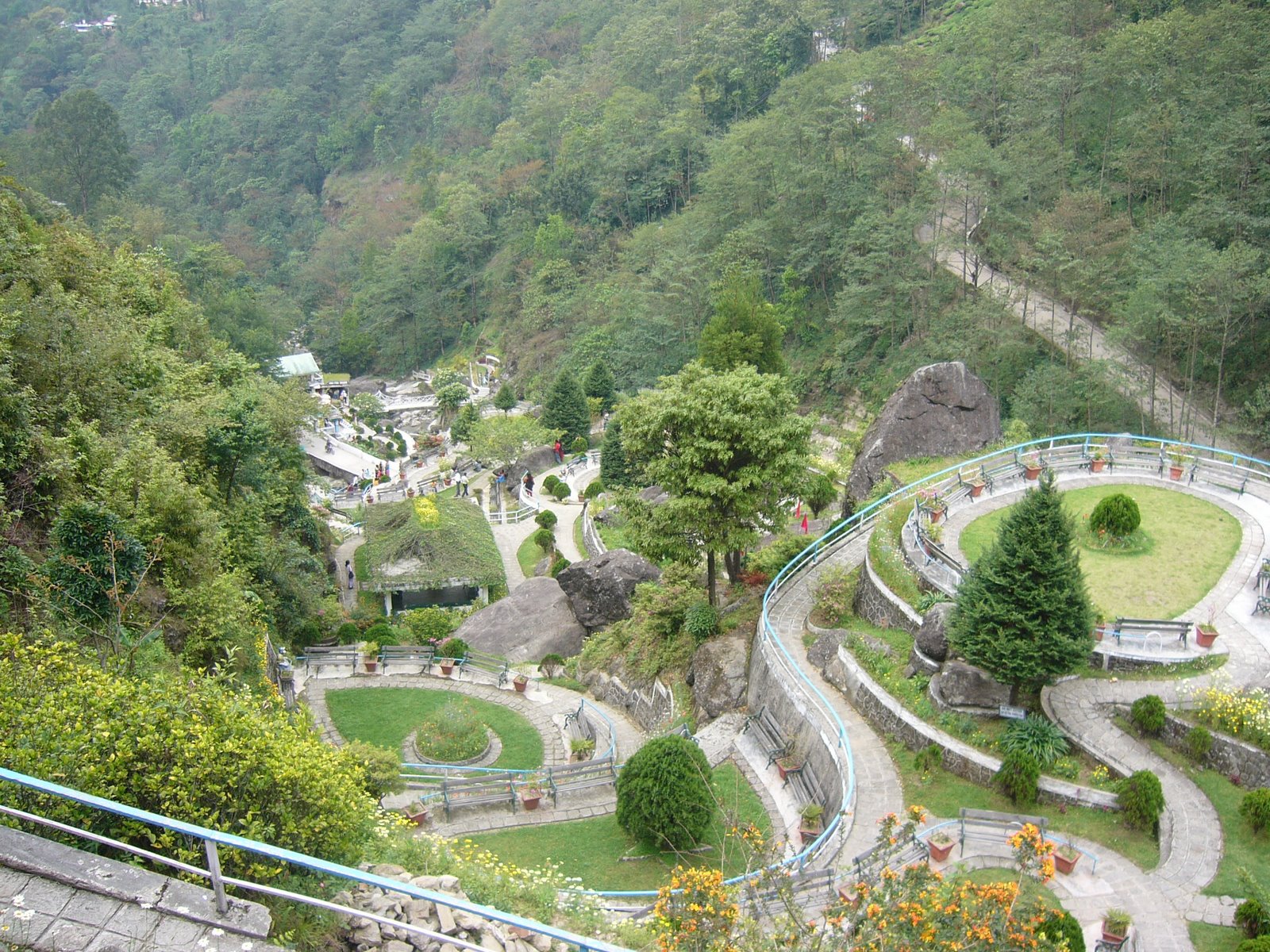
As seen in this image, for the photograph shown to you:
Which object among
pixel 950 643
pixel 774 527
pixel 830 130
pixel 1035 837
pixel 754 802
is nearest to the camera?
pixel 1035 837

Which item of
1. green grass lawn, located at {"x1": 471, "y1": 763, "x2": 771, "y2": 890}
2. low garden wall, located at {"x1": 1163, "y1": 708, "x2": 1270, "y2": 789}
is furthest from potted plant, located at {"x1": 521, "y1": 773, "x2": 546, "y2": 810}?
low garden wall, located at {"x1": 1163, "y1": 708, "x2": 1270, "y2": 789}

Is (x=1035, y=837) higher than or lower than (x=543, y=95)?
higher

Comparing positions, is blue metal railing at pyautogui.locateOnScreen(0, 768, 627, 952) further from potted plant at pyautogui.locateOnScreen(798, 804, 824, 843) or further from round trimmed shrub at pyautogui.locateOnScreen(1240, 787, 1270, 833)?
round trimmed shrub at pyautogui.locateOnScreen(1240, 787, 1270, 833)

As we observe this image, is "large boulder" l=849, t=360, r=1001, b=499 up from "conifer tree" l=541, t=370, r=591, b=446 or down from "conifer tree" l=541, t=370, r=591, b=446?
up

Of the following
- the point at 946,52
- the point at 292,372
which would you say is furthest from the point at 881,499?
the point at 292,372

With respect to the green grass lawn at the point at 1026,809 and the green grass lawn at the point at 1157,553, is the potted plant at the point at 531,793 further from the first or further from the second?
the green grass lawn at the point at 1157,553

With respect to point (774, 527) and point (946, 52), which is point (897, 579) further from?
point (946, 52)
